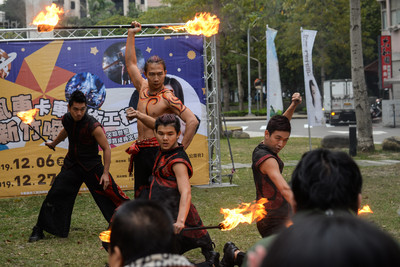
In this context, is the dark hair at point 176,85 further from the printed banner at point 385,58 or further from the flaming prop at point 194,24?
the printed banner at point 385,58

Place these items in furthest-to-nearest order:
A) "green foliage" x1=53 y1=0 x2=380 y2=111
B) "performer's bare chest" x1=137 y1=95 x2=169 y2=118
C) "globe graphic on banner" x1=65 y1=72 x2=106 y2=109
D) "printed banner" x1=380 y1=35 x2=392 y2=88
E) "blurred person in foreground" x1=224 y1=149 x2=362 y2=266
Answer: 1. "green foliage" x1=53 y1=0 x2=380 y2=111
2. "printed banner" x1=380 y1=35 x2=392 y2=88
3. "globe graphic on banner" x1=65 y1=72 x2=106 y2=109
4. "performer's bare chest" x1=137 y1=95 x2=169 y2=118
5. "blurred person in foreground" x1=224 y1=149 x2=362 y2=266

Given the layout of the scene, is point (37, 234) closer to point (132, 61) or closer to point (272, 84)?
point (132, 61)

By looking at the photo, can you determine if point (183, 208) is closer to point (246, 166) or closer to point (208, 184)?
point (208, 184)

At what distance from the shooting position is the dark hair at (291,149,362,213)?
2.18 meters

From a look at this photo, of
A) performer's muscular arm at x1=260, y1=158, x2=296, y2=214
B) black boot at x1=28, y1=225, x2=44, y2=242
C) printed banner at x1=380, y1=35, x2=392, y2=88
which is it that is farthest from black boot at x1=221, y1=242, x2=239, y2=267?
printed banner at x1=380, y1=35, x2=392, y2=88

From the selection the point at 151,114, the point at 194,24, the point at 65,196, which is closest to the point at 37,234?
the point at 65,196

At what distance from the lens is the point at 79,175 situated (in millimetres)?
6840

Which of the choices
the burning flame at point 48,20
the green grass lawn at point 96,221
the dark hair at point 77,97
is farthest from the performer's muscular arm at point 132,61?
the burning flame at point 48,20

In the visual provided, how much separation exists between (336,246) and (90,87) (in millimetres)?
9517

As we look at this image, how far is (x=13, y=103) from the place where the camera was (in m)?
10.1

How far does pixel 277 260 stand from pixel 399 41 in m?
34.9

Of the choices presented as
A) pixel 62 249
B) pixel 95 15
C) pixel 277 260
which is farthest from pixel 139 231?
pixel 95 15

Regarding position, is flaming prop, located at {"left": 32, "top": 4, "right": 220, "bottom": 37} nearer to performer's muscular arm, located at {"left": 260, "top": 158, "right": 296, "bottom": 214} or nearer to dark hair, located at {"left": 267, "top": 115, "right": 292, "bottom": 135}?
dark hair, located at {"left": 267, "top": 115, "right": 292, "bottom": 135}

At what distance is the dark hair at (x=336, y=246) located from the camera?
48.1 inches
